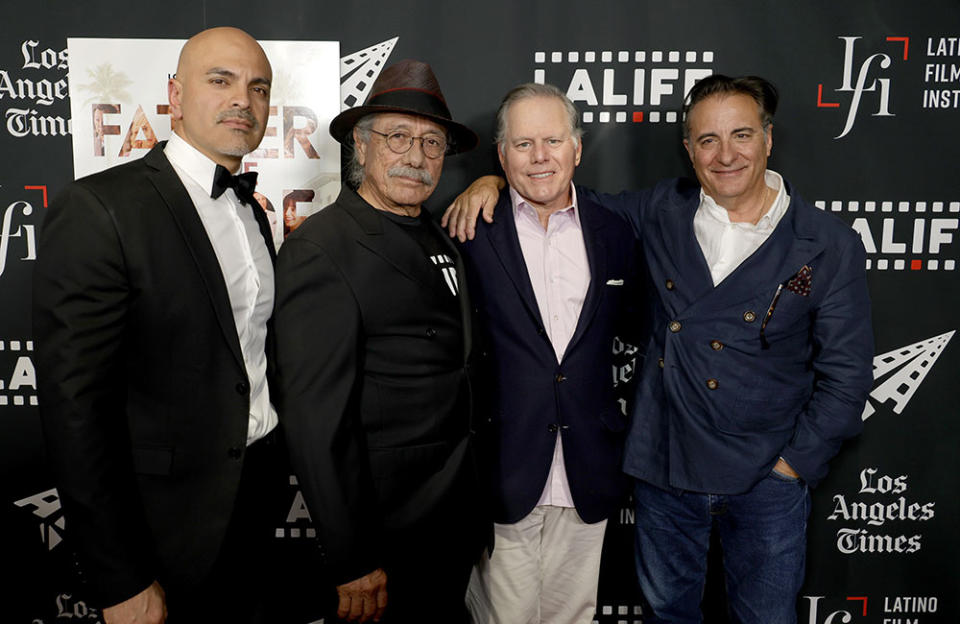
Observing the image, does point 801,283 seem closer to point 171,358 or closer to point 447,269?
point 447,269

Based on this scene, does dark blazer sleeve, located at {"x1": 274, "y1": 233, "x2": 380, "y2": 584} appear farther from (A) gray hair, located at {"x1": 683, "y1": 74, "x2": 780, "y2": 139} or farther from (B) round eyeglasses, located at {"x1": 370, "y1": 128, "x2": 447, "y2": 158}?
(A) gray hair, located at {"x1": 683, "y1": 74, "x2": 780, "y2": 139}

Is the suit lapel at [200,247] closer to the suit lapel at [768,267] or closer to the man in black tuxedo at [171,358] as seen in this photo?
the man in black tuxedo at [171,358]

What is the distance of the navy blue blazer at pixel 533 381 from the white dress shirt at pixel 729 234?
0.31 m

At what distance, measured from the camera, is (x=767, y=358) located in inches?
76.4

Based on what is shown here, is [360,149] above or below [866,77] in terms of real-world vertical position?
below

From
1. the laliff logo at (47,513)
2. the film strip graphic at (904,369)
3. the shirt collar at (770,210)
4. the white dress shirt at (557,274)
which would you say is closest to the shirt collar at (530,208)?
the white dress shirt at (557,274)

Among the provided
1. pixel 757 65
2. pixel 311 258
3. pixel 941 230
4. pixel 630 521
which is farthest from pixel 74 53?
pixel 941 230

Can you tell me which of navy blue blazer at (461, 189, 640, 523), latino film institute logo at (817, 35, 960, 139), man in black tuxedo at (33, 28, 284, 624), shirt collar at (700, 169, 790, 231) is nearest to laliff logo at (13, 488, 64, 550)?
man in black tuxedo at (33, 28, 284, 624)

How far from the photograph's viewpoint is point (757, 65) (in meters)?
2.49

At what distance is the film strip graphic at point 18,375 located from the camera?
2.52 metres

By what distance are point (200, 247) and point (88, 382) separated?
15.1 inches

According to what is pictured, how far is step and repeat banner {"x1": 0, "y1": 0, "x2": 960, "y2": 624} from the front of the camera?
243cm

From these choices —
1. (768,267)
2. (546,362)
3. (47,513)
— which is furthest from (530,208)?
(47,513)

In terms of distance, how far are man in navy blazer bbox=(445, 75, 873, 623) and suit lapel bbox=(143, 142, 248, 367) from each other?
30.6 inches
